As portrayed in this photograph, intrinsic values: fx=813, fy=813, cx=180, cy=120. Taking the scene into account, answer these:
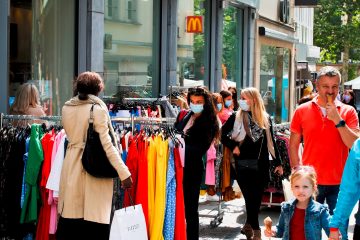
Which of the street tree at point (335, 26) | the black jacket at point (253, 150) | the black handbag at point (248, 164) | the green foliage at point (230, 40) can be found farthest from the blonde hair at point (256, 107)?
the street tree at point (335, 26)

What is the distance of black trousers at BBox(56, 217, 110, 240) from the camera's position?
7.02 m

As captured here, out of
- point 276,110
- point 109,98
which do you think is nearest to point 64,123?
point 109,98

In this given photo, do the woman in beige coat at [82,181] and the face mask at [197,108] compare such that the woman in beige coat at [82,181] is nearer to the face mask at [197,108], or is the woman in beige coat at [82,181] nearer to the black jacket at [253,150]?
the face mask at [197,108]

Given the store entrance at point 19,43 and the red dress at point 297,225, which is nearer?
the red dress at point 297,225

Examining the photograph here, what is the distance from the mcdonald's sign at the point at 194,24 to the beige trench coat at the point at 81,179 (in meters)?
9.69

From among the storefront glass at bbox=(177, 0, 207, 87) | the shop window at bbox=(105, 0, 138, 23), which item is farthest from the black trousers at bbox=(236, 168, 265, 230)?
the storefront glass at bbox=(177, 0, 207, 87)

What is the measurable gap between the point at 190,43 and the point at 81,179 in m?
10.2

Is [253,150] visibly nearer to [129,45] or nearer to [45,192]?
[45,192]

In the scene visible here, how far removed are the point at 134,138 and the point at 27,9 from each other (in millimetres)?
3700

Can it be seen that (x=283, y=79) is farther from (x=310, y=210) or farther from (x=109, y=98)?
(x=310, y=210)

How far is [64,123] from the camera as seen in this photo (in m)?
7.01

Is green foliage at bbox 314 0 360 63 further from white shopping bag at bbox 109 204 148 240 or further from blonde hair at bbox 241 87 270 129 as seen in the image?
white shopping bag at bbox 109 204 148 240

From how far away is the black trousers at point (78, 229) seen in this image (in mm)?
7020

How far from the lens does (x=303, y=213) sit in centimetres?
625
